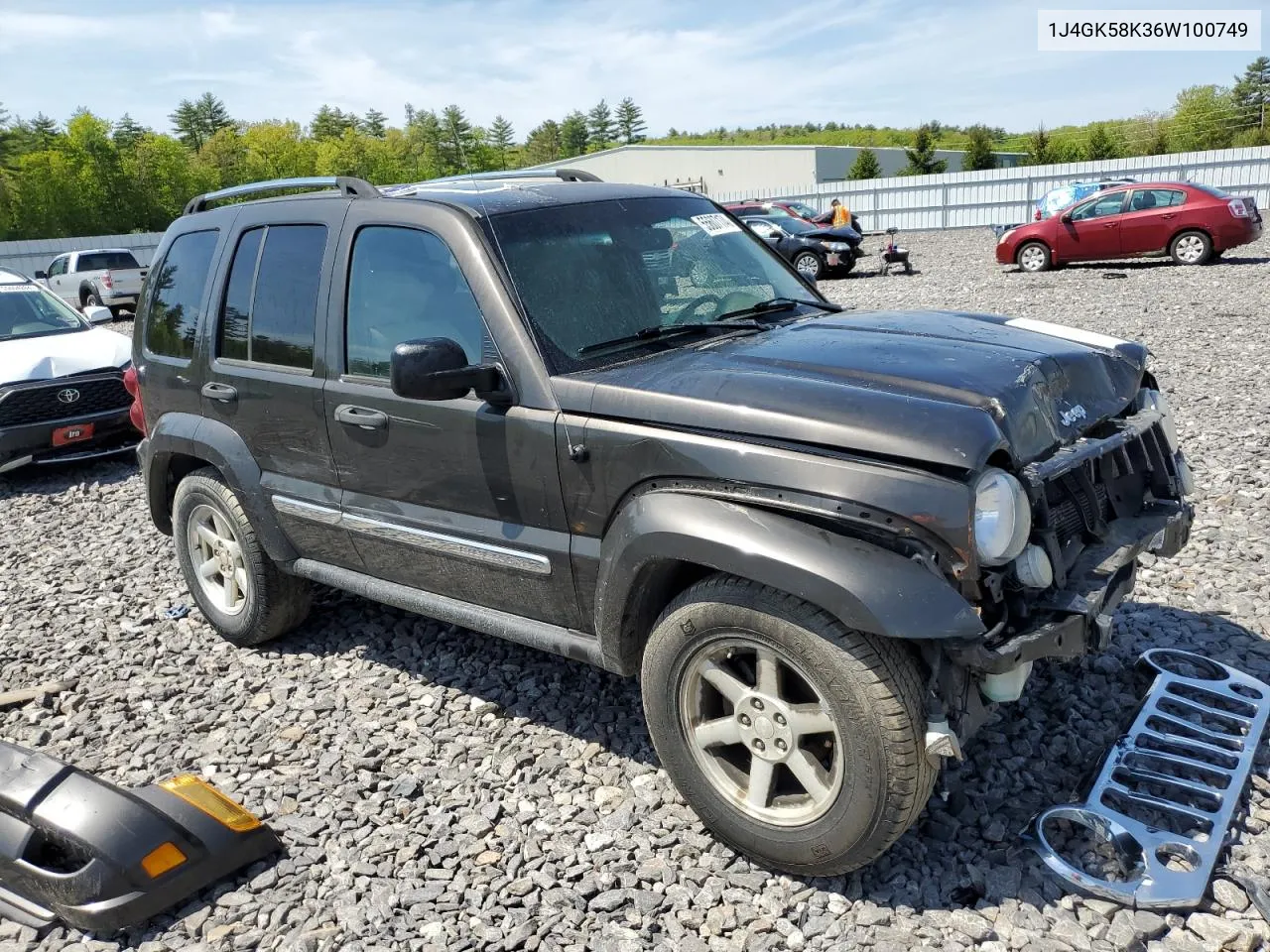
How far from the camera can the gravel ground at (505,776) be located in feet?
9.50

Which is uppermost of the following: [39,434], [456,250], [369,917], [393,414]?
[456,250]

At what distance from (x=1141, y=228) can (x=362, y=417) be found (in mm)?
18258

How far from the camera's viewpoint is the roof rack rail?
4.03 metres

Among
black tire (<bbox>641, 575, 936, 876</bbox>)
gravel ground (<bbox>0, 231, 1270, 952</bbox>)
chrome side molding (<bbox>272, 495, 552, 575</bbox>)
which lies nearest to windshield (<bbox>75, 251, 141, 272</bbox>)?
gravel ground (<bbox>0, 231, 1270, 952</bbox>)

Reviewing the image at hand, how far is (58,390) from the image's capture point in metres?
8.47

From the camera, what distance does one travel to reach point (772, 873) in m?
3.06

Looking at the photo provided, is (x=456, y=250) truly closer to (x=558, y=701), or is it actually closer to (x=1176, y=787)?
(x=558, y=701)

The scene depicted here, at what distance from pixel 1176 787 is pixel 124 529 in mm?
6788

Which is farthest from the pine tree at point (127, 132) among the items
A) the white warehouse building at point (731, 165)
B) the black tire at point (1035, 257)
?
the black tire at point (1035, 257)

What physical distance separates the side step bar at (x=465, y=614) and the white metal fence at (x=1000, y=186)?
103 ft

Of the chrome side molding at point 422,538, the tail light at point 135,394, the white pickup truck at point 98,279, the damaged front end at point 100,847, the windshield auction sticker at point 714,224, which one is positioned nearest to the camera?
the damaged front end at point 100,847

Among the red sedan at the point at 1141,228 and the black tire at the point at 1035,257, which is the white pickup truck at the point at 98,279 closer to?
the black tire at the point at 1035,257

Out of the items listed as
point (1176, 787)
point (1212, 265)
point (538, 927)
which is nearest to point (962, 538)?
point (1176, 787)

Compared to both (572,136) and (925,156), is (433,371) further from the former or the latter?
(572,136)
